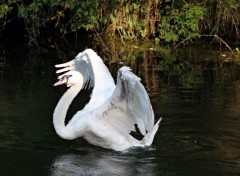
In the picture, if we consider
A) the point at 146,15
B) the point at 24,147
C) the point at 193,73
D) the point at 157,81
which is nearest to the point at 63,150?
the point at 24,147

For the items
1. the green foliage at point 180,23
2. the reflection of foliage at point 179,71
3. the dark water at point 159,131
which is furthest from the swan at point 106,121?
the green foliage at point 180,23

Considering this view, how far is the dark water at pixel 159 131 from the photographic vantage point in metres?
7.04

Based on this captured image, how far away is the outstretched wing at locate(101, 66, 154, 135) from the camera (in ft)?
21.1

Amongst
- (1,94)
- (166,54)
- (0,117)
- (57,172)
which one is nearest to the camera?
(57,172)

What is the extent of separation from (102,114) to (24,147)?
3.30ft

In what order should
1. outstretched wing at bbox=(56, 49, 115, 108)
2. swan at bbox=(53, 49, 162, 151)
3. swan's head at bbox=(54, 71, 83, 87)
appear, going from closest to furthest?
swan at bbox=(53, 49, 162, 151) → swan's head at bbox=(54, 71, 83, 87) → outstretched wing at bbox=(56, 49, 115, 108)

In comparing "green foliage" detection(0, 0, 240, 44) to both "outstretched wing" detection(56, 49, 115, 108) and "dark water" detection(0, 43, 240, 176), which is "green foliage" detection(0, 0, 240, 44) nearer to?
"dark water" detection(0, 43, 240, 176)

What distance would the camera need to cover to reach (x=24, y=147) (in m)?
7.70

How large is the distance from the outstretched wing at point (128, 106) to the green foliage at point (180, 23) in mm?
8387

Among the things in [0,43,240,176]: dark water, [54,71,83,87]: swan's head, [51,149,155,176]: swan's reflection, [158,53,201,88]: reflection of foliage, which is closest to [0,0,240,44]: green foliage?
Result: [158,53,201,88]: reflection of foliage

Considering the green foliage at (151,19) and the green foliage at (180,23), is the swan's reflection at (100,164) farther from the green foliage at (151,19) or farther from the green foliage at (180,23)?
the green foliage at (180,23)

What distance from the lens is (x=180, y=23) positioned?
1619 centimetres

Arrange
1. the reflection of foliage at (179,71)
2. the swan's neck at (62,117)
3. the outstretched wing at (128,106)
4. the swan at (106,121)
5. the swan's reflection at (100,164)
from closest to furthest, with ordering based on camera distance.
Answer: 1. the outstretched wing at (128,106)
2. the swan's reflection at (100,164)
3. the swan at (106,121)
4. the swan's neck at (62,117)
5. the reflection of foliage at (179,71)

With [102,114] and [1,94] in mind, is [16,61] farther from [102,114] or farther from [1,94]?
[102,114]
